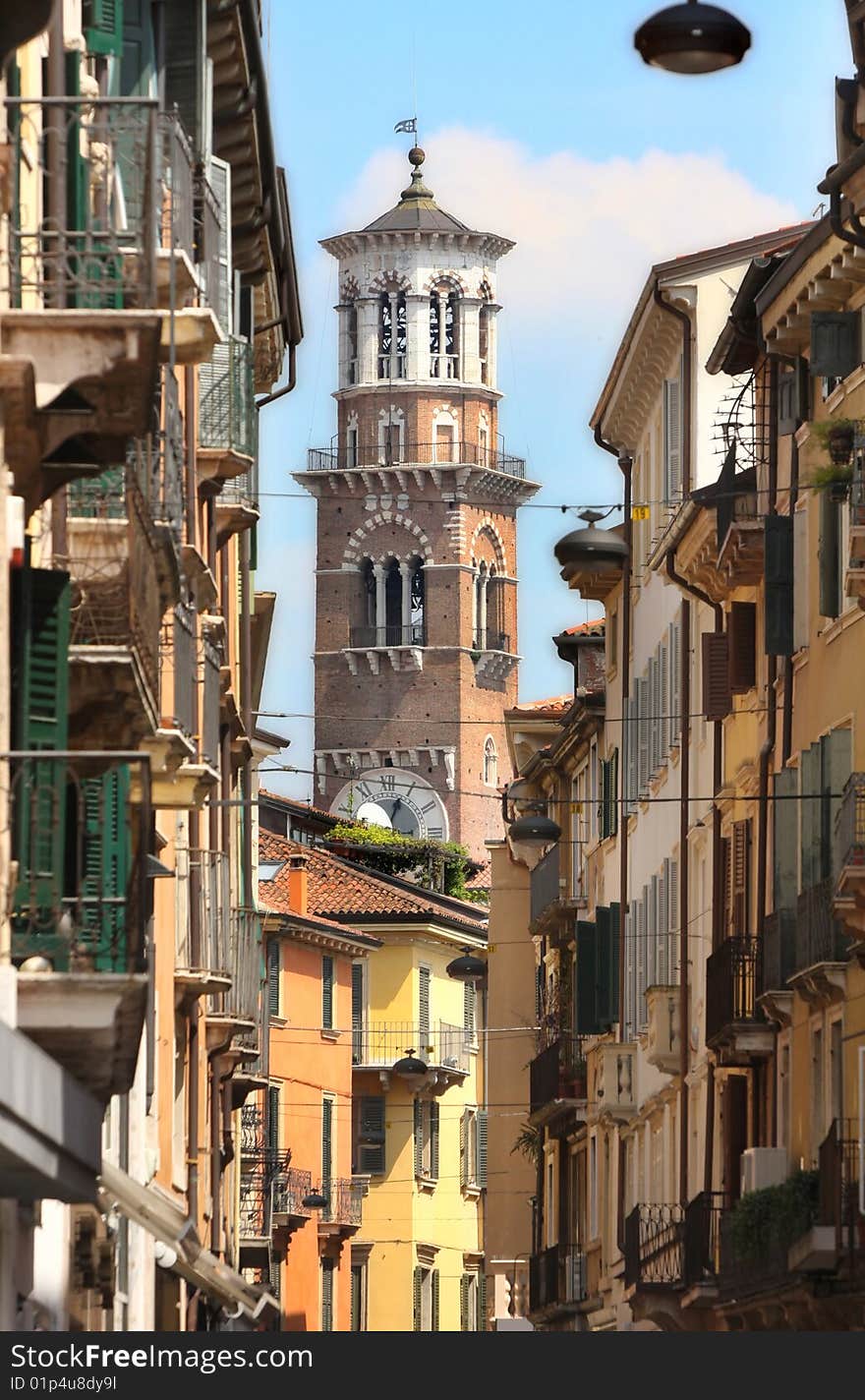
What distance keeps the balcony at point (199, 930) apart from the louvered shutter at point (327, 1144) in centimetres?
4194

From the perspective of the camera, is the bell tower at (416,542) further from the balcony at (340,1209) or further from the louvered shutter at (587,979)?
the louvered shutter at (587,979)

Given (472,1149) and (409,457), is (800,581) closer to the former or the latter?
(472,1149)

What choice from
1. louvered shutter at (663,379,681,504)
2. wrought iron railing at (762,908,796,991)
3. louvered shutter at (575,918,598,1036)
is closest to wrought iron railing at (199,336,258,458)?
wrought iron railing at (762,908,796,991)

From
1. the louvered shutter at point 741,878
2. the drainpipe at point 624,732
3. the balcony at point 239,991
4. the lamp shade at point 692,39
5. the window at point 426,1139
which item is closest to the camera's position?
the lamp shade at point 692,39

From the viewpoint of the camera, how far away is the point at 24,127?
17078 millimetres

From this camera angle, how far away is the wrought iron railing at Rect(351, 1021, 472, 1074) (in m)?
80.6

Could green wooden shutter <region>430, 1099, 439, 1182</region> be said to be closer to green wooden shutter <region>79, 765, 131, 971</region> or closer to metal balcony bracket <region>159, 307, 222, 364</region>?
metal balcony bracket <region>159, 307, 222, 364</region>

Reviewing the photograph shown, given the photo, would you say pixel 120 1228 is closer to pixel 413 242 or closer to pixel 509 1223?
pixel 509 1223

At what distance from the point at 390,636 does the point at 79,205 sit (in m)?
138

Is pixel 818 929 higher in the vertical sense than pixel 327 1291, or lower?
higher

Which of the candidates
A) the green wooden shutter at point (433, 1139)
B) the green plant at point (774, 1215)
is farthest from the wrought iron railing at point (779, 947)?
the green wooden shutter at point (433, 1139)

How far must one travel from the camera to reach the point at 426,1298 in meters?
82.3

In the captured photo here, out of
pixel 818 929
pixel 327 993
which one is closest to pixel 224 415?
pixel 818 929

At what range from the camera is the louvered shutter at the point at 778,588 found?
31.9 metres
